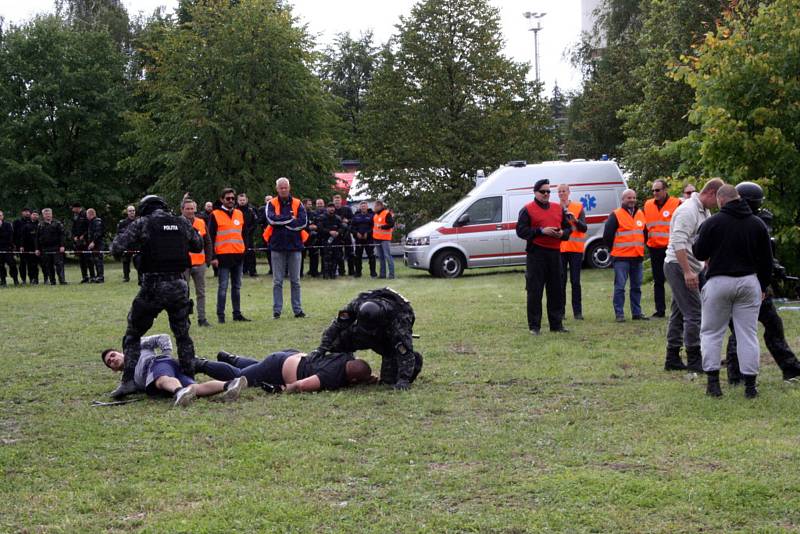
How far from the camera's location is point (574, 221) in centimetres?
1331

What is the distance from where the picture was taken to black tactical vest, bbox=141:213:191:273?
9.12 metres

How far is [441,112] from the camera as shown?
3722cm

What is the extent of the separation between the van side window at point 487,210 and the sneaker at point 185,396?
16402 mm

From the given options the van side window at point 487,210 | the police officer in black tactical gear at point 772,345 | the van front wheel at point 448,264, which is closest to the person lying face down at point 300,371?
the police officer in black tactical gear at point 772,345

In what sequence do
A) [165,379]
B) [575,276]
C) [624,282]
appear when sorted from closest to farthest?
[165,379] < [624,282] < [575,276]

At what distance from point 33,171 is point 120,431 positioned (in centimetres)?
3683

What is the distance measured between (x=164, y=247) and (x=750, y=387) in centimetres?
545

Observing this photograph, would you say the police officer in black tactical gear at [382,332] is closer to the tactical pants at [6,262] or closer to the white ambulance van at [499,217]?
the white ambulance van at [499,217]

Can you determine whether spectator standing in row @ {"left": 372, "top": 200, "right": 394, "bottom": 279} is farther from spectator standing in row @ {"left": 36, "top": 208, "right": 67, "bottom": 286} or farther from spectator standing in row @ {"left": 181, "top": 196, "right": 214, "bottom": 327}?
spectator standing in row @ {"left": 181, "top": 196, "right": 214, "bottom": 327}

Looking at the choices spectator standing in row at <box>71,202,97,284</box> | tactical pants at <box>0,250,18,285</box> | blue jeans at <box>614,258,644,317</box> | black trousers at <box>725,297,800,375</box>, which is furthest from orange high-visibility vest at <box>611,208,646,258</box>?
tactical pants at <box>0,250,18,285</box>

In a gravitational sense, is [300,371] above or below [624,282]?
below

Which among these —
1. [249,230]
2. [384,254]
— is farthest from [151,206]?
[384,254]

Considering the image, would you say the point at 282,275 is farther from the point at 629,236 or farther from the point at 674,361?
the point at 674,361

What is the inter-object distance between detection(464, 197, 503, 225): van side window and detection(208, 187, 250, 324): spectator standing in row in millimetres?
10305
